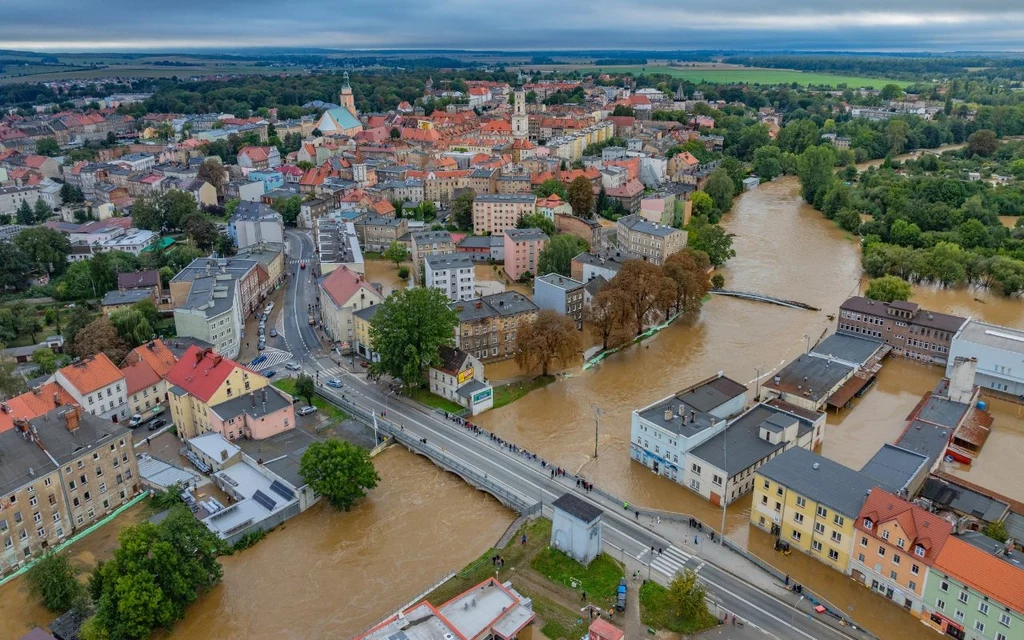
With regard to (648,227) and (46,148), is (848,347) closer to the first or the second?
(648,227)

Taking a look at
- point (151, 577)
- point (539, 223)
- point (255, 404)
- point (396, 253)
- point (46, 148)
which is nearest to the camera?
point (151, 577)

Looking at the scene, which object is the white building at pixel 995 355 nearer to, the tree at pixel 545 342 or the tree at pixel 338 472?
the tree at pixel 545 342

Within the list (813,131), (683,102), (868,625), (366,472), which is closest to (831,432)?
(868,625)

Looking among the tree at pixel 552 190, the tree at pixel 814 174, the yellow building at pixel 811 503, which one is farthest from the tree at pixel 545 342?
the tree at pixel 814 174

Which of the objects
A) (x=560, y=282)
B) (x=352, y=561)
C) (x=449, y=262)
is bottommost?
(x=352, y=561)

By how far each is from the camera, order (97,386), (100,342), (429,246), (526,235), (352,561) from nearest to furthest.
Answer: (352,561) → (97,386) → (100,342) → (526,235) → (429,246)

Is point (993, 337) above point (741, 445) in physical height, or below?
above

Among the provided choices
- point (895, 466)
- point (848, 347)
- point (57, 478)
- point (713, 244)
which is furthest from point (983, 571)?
point (713, 244)
